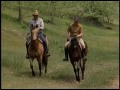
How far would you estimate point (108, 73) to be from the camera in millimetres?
18938

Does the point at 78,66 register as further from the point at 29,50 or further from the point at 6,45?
the point at 6,45

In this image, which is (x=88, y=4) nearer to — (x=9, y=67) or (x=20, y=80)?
(x=9, y=67)

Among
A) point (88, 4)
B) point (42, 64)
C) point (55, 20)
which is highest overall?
point (42, 64)

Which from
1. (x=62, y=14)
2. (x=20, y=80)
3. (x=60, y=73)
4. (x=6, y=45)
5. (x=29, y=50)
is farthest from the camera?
(x=62, y=14)

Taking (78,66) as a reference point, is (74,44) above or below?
A: above

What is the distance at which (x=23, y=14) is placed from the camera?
4638 centimetres

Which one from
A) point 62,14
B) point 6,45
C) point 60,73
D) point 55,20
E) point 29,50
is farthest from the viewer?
point 55,20

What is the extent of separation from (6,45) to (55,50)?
3.68 m

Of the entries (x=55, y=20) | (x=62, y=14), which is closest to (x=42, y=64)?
(x=62, y=14)

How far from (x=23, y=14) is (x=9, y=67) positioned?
27659mm

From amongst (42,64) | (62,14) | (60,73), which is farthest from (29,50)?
(62,14)

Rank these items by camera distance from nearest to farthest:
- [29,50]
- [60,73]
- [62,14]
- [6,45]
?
[29,50]
[60,73]
[6,45]
[62,14]

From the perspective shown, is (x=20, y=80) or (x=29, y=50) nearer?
(x=20, y=80)

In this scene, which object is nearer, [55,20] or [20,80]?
[20,80]
